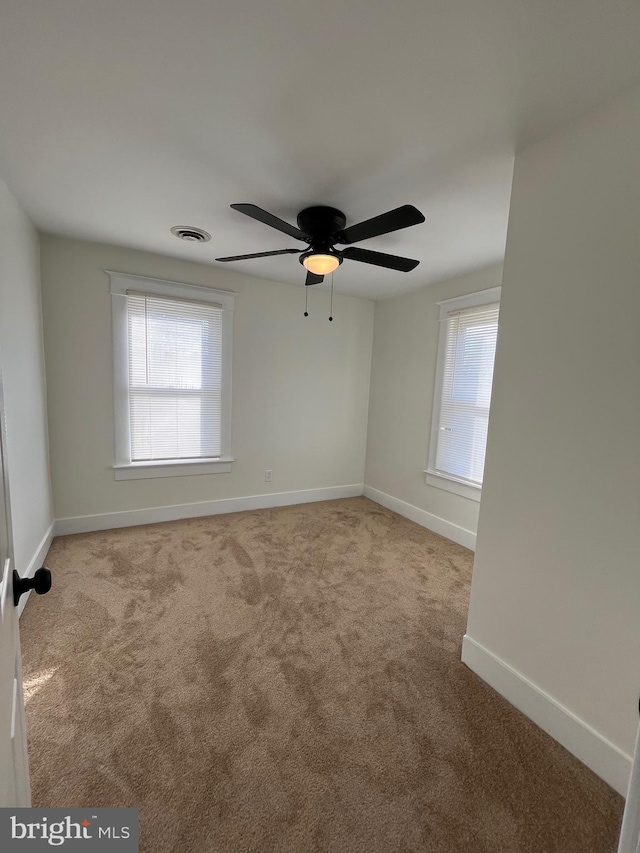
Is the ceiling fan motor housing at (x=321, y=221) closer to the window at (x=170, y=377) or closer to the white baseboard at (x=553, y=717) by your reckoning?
the window at (x=170, y=377)

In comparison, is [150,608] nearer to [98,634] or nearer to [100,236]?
[98,634]

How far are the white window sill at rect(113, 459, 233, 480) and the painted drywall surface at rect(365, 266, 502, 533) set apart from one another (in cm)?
181

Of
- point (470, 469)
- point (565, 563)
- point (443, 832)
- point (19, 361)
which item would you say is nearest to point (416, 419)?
point (470, 469)

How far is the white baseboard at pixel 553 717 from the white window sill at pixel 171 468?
105 inches

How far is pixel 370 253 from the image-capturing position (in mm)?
2135

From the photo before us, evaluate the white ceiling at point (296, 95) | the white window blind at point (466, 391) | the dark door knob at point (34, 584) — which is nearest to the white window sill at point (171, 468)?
the white ceiling at point (296, 95)

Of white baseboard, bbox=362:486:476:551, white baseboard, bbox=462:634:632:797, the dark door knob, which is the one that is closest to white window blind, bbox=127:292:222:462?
white baseboard, bbox=362:486:476:551

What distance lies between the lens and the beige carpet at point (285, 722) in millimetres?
1192

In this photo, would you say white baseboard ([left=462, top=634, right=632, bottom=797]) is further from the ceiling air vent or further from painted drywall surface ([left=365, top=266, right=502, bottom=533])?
the ceiling air vent

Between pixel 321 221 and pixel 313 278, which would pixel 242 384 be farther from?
pixel 321 221

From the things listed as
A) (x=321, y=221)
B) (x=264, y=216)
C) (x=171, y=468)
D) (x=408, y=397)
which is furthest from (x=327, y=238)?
(x=171, y=468)

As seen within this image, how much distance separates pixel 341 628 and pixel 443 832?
1001 mm

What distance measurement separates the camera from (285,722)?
1.53m

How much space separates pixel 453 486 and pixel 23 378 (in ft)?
11.4
